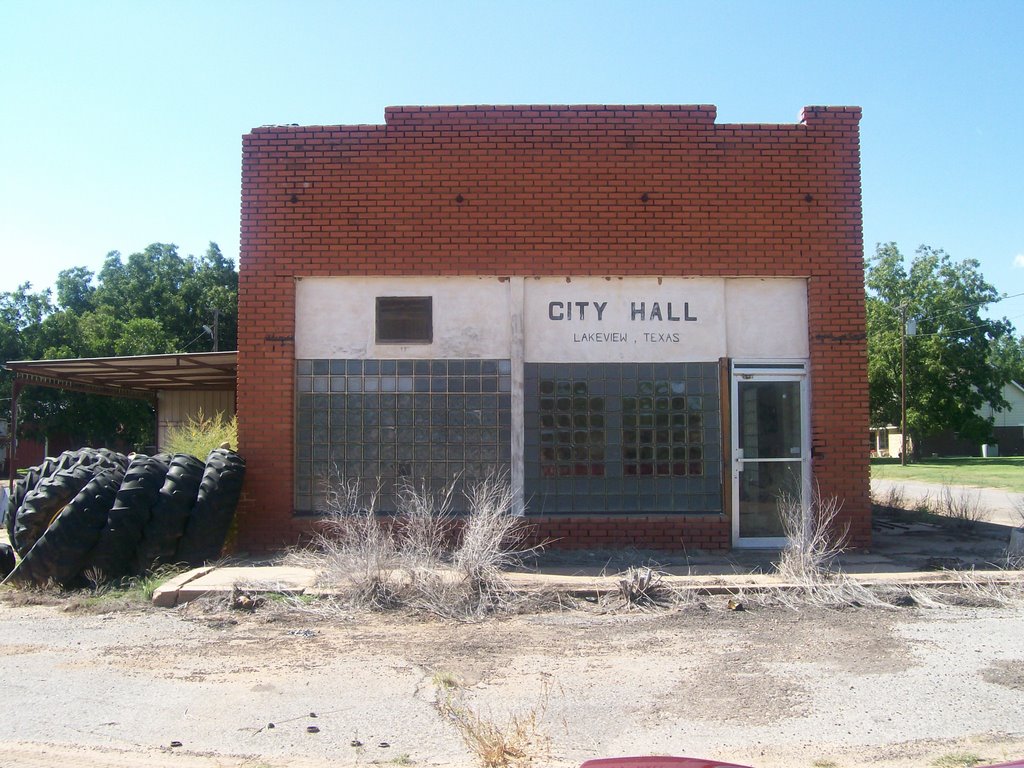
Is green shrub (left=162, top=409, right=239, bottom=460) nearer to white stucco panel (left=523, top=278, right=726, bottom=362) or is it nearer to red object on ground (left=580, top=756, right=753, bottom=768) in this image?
white stucco panel (left=523, top=278, right=726, bottom=362)

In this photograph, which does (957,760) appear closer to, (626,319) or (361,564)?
(361,564)

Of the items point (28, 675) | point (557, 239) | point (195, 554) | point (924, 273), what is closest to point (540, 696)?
point (28, 675)

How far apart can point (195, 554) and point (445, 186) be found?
515cm

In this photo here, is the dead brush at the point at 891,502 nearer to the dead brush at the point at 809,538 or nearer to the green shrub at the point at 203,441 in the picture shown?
the dead brush at the point at 809,538

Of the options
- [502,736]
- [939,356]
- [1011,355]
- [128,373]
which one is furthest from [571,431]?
[1011,355]

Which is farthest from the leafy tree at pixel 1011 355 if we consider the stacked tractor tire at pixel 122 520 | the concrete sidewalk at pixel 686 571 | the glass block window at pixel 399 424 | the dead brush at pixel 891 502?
the stacked tractor tire at pixel 122 520

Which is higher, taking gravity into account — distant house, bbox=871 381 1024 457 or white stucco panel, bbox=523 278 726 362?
white stucco panel, bbox=523 278 726 362

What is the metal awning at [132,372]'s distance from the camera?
1497 centimetres

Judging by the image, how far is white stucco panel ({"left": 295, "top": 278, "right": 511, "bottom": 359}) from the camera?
33.9 feet

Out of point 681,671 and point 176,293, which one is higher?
point 176,293

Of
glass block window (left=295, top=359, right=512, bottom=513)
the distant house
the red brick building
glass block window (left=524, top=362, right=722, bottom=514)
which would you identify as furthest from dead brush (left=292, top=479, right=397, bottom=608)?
the distant house

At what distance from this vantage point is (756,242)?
10328mm

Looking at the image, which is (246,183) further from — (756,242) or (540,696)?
(540,696)

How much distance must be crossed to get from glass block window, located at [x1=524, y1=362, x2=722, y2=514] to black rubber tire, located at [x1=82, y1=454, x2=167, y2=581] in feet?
14.0
